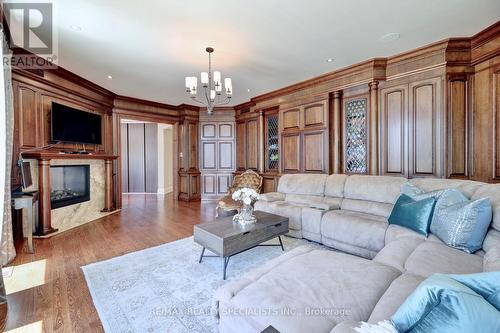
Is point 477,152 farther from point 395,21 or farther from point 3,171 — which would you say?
point 3,171

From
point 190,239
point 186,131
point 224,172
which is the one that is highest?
point 186,131

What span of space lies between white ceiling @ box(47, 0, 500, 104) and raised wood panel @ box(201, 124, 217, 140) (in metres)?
2.79

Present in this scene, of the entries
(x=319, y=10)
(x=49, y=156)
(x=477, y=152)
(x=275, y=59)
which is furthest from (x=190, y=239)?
(x=477, y=152)

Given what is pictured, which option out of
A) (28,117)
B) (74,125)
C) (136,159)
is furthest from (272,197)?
(136,159)

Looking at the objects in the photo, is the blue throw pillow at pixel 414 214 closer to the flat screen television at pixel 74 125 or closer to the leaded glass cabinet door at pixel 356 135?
the leaded glass cabinet door at pixel 356 135

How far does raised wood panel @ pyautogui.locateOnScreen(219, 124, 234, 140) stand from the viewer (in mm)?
6895

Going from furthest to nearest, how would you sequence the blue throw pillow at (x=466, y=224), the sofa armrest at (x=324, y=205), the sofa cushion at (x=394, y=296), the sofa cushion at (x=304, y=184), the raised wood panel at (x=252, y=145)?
the raised wood panel at (x=252, y=145), the sofa cushion at (x=304, y=184), the sofa armrest at (x=324, y=205), the blue throw pillow at (x=466, y=224), the sofa cushion at (x=394, y=296)

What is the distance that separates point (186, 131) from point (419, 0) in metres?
5.66

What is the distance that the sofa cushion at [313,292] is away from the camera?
1118 millimetres

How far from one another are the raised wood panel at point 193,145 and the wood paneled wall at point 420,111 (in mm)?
3390

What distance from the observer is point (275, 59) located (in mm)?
3646

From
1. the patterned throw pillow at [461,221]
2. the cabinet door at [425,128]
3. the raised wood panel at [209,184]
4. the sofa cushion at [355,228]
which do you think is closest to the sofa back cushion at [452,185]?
the patterned throw pillow at [461,221]

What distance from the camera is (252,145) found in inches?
251

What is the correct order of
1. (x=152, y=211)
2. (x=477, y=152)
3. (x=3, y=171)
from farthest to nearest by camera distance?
(x=152, y=211), (x=477, y=152), (x=3, y=171)
